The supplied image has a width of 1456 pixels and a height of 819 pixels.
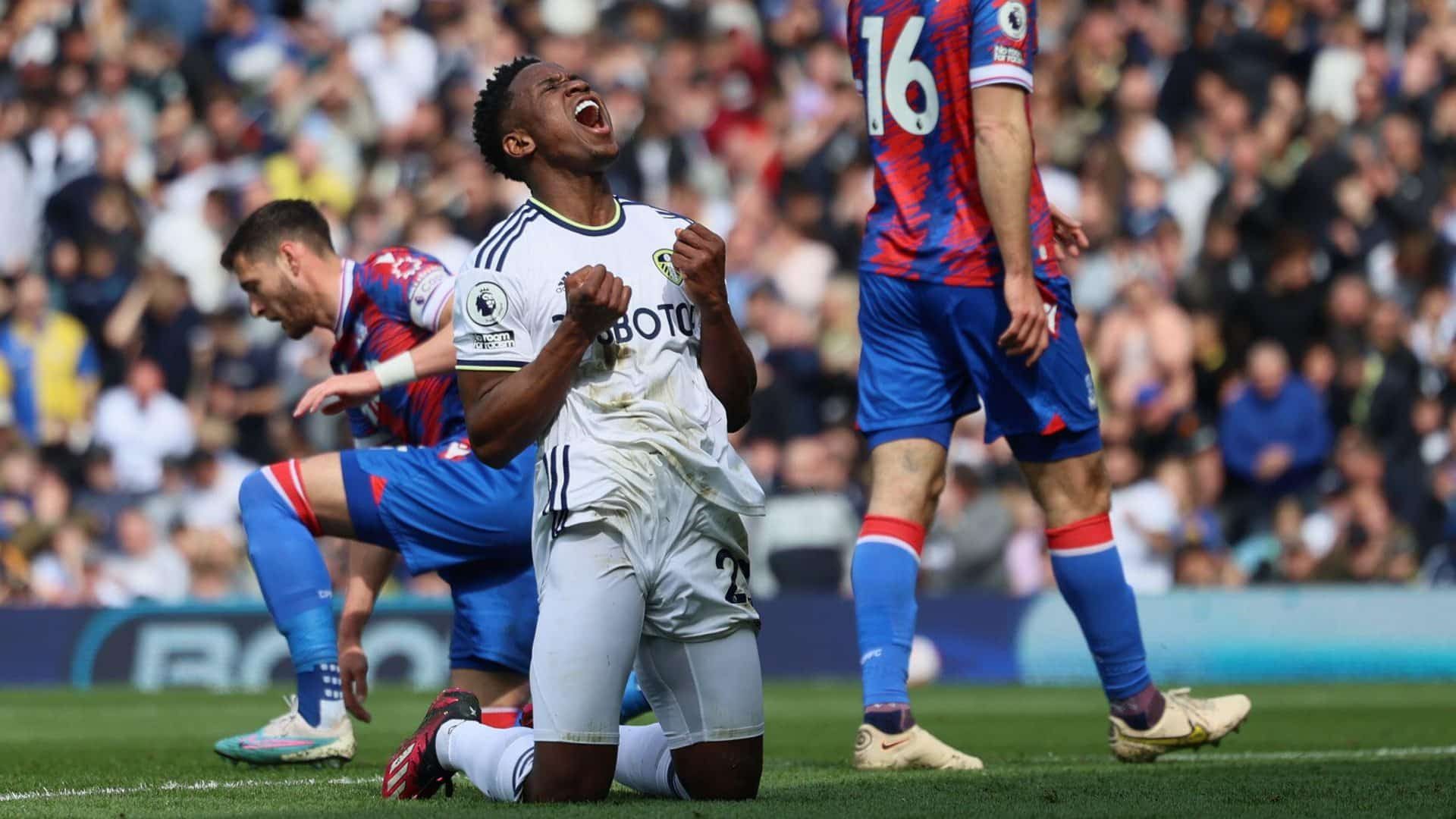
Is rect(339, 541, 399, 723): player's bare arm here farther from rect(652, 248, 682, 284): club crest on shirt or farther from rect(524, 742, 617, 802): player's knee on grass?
rect(652, 248, 682, 284): club crest on shirt

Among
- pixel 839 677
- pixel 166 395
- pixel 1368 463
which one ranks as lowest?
pixel 839 677

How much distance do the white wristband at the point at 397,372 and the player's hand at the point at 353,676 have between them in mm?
1018

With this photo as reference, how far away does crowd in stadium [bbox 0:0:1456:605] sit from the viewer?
44.2ft

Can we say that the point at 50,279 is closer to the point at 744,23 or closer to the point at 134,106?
the point at 134,106

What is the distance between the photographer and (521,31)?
1747 cm

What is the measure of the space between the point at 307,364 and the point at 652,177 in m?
3.03

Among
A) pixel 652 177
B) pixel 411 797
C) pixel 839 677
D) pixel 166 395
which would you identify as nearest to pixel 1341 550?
pixel 839 677

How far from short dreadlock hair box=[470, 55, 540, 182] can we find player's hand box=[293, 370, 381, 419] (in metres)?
1.14

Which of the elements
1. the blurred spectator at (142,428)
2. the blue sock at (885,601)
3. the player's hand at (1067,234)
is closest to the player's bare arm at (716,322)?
the blue sock at (885,601)

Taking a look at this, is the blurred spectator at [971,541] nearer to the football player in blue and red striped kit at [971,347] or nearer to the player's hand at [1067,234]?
the player's hand at [1067,234]

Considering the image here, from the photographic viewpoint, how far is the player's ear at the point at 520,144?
17.1ft

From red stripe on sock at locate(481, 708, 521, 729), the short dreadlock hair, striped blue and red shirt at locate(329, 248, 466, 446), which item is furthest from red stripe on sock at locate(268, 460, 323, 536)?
the short dreadlock hair

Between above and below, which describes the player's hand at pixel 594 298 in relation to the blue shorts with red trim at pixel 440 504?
above

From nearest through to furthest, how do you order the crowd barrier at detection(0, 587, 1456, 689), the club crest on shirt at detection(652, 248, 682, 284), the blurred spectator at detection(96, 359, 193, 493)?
the club crest on shirt at detection(652, 248, 682, 284), the crowd barrier at detection(0, 587, 1456, 689), the blurred spectator at detection(96, 359, 193, 493)
